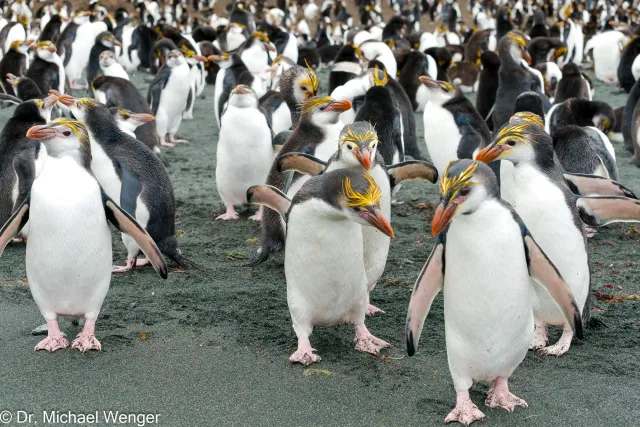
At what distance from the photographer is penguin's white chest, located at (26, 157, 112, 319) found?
402 centimetres

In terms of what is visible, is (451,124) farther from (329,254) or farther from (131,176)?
(329,254)

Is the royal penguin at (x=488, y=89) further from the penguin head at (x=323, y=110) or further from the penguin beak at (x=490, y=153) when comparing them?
the penguin beak at (x=490, y=153)

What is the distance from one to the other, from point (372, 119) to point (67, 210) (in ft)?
11.0

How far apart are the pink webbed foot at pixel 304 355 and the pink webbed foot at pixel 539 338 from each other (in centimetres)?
111

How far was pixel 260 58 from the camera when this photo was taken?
14219mm

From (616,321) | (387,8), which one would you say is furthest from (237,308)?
(387,8)

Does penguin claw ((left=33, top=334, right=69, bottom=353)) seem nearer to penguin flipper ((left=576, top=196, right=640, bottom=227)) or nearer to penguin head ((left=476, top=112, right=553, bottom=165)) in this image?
penguin head ((left=476, top=112, right=553, bottom=165))

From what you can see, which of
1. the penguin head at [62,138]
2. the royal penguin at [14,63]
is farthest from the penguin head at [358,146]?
the royal penguin at [14,63]

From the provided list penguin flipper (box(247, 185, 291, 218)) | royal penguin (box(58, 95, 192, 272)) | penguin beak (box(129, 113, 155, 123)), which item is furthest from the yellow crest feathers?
penguin beak (box(129, 113, 155, 123))

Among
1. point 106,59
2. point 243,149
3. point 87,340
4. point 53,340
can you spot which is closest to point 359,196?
point 87,340

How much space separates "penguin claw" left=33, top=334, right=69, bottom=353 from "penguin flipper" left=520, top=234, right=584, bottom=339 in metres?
2.29

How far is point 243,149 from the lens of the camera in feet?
22.6

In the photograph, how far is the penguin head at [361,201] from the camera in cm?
356

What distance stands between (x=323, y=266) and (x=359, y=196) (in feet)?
1.62
